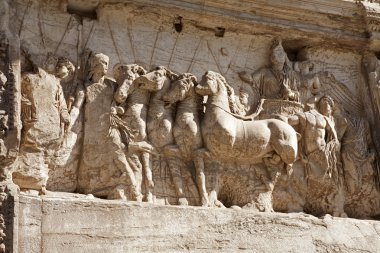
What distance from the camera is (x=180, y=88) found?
21.8 ft

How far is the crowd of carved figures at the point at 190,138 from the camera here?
6.18m

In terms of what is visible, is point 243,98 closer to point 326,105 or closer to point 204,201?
point 326,105

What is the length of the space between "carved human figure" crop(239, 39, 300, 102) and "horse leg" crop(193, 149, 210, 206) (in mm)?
970

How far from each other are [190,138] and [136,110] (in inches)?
19.3

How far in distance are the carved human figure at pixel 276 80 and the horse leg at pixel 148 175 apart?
4.23 ft

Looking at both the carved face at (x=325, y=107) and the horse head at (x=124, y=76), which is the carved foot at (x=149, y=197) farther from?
the carved face at (x=325, y=107)

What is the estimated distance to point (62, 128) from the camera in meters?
6.18

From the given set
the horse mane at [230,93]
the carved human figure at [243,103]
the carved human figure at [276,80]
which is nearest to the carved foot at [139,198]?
the horse mane at [230,93]

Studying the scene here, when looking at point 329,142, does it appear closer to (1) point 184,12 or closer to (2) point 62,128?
(1) point 184,12

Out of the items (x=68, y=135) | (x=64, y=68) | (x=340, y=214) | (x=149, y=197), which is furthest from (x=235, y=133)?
(x=64, y=68)

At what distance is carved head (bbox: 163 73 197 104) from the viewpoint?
6621 millimetres

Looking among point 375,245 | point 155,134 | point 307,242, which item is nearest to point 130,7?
point 155,134

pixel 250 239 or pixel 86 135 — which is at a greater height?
pixel 86 135

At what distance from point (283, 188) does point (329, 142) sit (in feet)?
2.07
